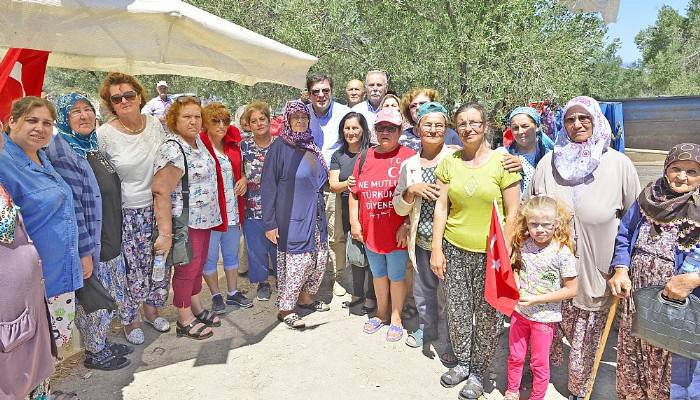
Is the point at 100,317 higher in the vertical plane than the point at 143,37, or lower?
lower

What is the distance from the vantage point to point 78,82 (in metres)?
14.7

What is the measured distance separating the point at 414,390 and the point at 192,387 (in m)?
1.62

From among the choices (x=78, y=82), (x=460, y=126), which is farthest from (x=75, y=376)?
(x=78, y=82)

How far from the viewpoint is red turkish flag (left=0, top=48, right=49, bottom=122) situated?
276 cm

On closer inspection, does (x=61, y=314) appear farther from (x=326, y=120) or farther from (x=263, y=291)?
(x=326, y=120)

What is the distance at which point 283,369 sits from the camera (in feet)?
11.0

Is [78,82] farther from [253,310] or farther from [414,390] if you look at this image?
[414,390]

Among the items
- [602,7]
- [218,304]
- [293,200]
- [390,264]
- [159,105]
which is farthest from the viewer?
[159,105]

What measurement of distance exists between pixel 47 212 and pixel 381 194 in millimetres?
2273

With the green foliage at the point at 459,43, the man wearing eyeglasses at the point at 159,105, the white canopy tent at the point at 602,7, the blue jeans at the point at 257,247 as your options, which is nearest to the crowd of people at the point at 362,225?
the blue jeans at the point at 257,247

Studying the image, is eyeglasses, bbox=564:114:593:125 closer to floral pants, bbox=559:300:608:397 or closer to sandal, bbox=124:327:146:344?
floral pants, bbox=559:300:608:397

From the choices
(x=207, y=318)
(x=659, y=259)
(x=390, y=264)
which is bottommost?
(x=207, y=318)

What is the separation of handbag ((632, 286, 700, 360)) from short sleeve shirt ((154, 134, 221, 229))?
10.3ft

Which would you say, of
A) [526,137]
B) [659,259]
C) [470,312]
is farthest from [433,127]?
[659,259]
